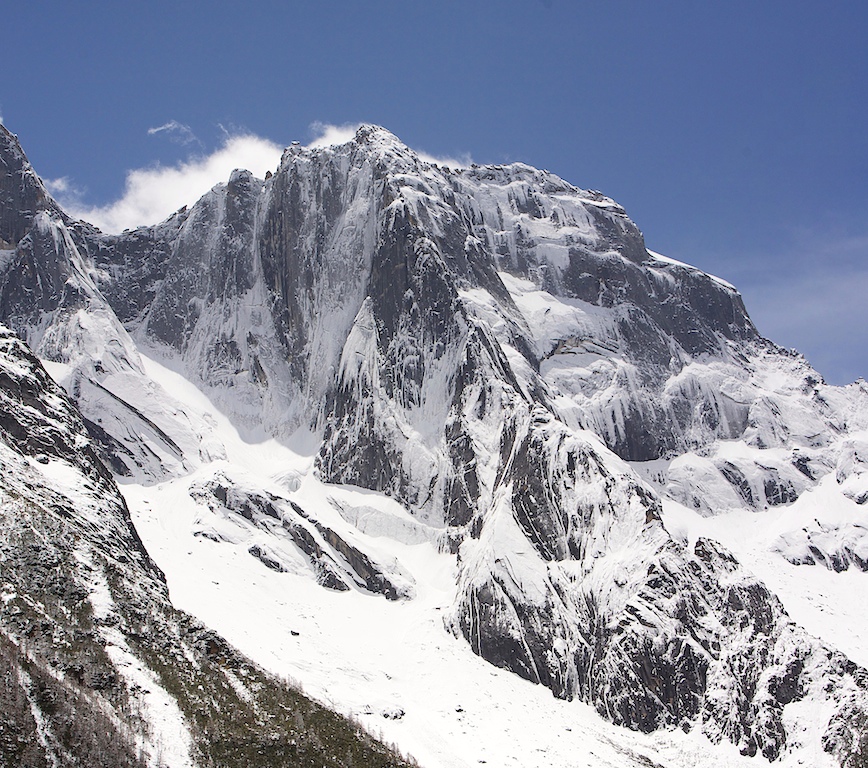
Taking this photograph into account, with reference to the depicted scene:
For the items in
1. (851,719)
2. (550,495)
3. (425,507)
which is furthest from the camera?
(425,507)

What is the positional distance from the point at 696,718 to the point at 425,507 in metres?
71.5

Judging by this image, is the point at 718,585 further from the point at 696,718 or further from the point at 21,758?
the point at 21,758

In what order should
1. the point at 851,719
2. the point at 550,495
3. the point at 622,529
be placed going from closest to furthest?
1. the point at 851,719
2. the point at 622,529
3. the point at 550,495

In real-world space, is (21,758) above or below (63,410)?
below

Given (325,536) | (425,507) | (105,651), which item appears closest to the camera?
(105,651)

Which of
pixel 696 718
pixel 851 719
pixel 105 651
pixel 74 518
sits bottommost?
pixel 105 651

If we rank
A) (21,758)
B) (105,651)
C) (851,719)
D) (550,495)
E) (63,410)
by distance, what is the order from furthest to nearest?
(550,495)
(63,410)
(851,719)
(105,651)
(21,758)

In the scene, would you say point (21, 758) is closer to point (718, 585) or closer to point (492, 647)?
point (492, 647)

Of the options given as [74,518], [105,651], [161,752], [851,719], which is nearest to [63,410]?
[74,518]

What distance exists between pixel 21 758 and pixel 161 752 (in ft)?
39.2

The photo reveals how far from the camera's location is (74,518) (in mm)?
106500

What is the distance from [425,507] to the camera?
193875mm

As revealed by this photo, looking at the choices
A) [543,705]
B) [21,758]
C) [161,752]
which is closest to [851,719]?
[543,705]

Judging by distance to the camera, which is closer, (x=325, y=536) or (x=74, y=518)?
(x=74, y=518)
